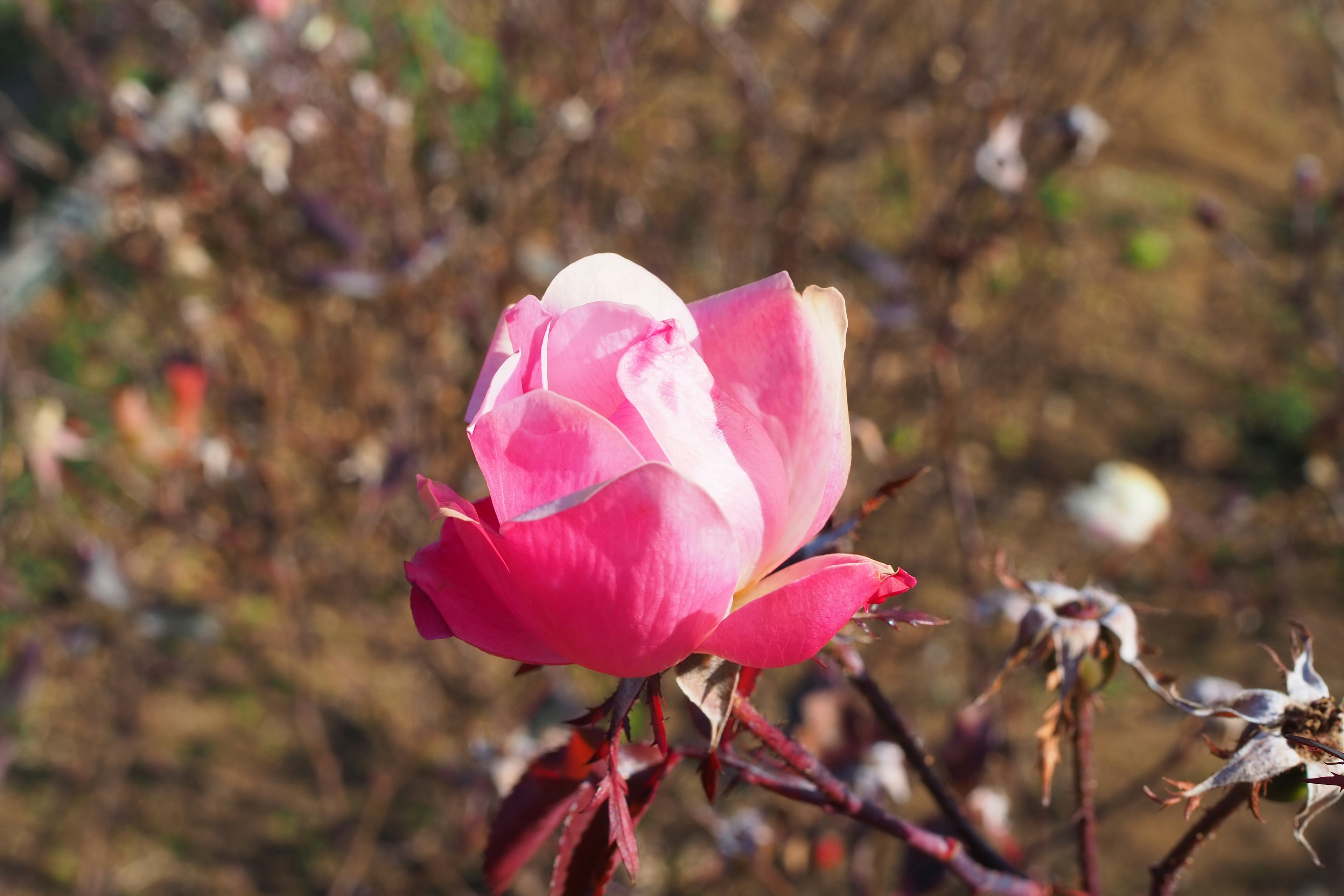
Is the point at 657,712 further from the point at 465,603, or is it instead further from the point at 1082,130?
the point at 1082,130

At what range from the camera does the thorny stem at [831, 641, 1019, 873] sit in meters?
0.52

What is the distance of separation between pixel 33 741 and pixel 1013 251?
2569mm

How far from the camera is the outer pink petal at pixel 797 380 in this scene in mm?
442

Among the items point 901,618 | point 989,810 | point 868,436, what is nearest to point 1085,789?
point 901,618

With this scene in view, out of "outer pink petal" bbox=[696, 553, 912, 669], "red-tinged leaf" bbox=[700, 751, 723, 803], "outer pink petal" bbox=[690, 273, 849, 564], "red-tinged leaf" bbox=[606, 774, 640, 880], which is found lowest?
"red-tinged leaf" bbox=[700, 751, 723, 803]

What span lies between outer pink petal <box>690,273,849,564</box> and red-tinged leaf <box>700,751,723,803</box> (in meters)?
0.09

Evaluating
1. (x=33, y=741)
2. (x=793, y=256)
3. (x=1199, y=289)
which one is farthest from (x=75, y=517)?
(x=1199, y=289)

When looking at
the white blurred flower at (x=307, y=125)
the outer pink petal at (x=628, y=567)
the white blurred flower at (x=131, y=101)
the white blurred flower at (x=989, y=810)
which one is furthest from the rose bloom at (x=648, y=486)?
the white blurred flower at (x=131, y=101)

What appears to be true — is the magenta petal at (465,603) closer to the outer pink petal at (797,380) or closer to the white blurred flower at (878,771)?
the outer pink petal at (797,380)

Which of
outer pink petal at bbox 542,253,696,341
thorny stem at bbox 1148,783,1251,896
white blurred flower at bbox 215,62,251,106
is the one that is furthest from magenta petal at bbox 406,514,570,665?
white blurred flower at bbox 215,62,251,106

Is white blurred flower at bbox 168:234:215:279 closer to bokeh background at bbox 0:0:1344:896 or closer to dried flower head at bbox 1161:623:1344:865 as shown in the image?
bokeh background at bbox 0:0:1344:896

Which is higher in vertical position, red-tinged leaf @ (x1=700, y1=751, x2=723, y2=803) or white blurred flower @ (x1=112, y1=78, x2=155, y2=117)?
red-tinged leaf @ (x1=700, y1=751, x2=723, y2=803)

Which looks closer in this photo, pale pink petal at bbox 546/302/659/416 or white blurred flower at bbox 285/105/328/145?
pale pink petal at bbox 546/302/659/416

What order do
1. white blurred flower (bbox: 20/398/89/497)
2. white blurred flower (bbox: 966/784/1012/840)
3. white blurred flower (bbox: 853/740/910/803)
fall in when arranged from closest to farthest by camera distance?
1. white blurred flower (bbox: 853/740/910/803)
2. white blurred flower (bbox: 966/784/1012/840)
3. white blurred flower (bbox: 20/398/89/497)
